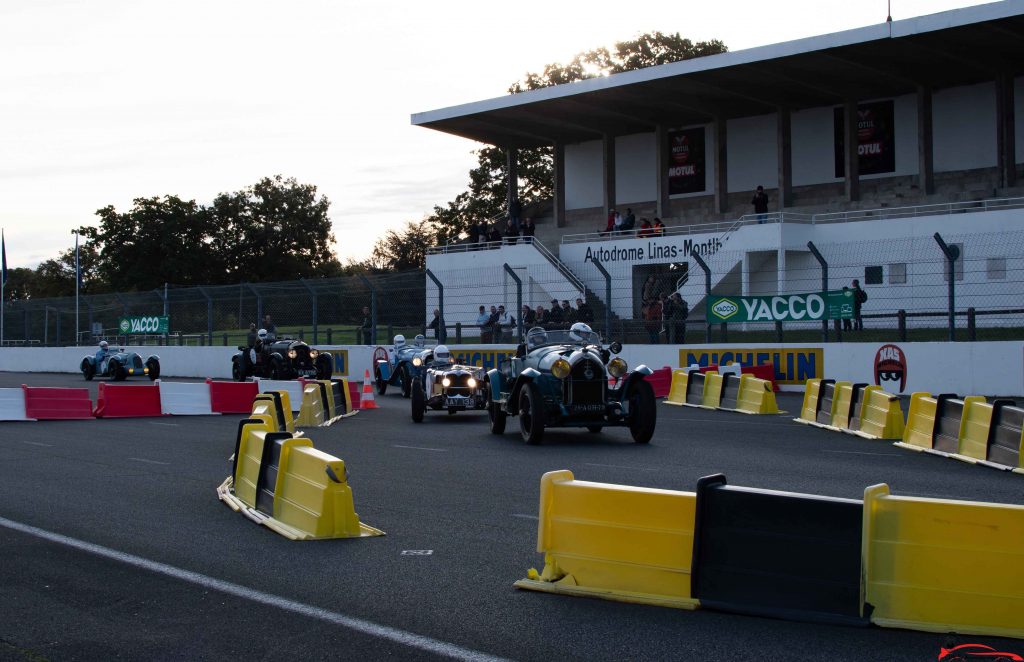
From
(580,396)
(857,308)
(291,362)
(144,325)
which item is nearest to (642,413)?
(580,396)

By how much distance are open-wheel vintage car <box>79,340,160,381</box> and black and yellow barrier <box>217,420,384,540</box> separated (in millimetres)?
25158

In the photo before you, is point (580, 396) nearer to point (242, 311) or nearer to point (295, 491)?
point (295, 491)

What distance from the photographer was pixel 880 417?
45.1 feet

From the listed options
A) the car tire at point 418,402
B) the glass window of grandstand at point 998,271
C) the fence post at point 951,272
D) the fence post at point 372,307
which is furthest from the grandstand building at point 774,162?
the car tire at point 418,402

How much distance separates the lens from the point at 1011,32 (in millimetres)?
31766

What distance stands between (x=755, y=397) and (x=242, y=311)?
20207 millimetres

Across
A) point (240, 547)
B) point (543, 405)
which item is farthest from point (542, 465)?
point (240, 547)

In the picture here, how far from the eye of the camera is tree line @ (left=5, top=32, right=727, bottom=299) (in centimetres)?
6144

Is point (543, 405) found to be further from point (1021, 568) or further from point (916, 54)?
point (916, 54)

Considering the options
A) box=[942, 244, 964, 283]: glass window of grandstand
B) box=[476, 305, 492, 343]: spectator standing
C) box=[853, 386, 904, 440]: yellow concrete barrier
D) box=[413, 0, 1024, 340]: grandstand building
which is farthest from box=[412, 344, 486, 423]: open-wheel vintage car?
box=[476, 305, 492, 343]: spectator standing

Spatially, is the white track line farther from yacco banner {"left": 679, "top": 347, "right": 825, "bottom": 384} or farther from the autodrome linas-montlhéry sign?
the autodrome linas-montlhéry sign

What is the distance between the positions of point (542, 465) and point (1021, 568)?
671 cm

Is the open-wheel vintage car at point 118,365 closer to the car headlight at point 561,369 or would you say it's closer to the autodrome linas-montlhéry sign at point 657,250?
the autodrome linas-montlhéry sign at point 657,250

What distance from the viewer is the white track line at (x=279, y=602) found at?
189 inches
